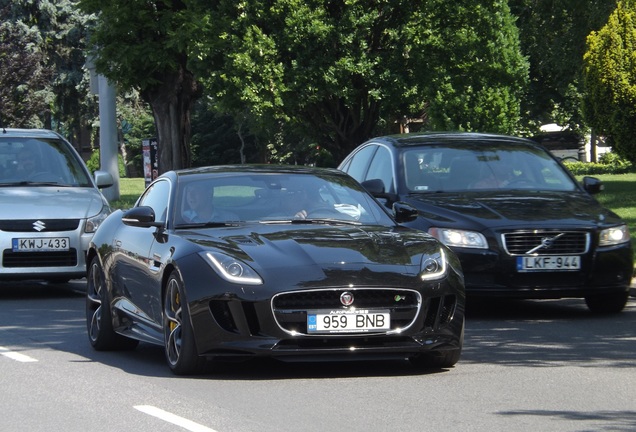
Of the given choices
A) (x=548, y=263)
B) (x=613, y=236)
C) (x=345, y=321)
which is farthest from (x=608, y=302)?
(x=345, y=321)

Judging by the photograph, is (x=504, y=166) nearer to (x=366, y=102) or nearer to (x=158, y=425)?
(x=158, y=425)

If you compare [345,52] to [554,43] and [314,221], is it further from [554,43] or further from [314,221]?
[314,221]

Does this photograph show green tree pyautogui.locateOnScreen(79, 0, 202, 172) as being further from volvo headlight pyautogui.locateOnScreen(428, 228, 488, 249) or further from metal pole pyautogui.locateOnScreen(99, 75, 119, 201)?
volvo headlight pyautogui.locateOnScreen(428, 228, 488, 249)

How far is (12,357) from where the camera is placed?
33.4 ft

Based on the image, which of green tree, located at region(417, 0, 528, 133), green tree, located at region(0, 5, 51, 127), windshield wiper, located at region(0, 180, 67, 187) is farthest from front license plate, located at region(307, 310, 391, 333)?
green tree, located at region(0, 5, 51, 127)

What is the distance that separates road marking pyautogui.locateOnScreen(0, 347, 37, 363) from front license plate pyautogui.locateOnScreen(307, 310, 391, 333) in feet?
8.65

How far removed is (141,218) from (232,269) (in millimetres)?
1377

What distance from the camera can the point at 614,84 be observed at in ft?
97.2

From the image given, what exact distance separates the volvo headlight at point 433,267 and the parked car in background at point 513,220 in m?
1.56

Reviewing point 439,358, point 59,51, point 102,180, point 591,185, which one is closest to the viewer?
point 439,358

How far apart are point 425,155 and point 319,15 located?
17.6 metres

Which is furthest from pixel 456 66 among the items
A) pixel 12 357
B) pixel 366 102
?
pixel 12 357

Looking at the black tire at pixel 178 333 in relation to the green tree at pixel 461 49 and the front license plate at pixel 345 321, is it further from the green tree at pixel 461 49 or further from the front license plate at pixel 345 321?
the green tree at pixel 461 49

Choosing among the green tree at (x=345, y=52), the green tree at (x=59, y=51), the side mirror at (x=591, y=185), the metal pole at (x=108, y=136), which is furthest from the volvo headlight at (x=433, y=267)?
the green tree at (x=59, y=51)
